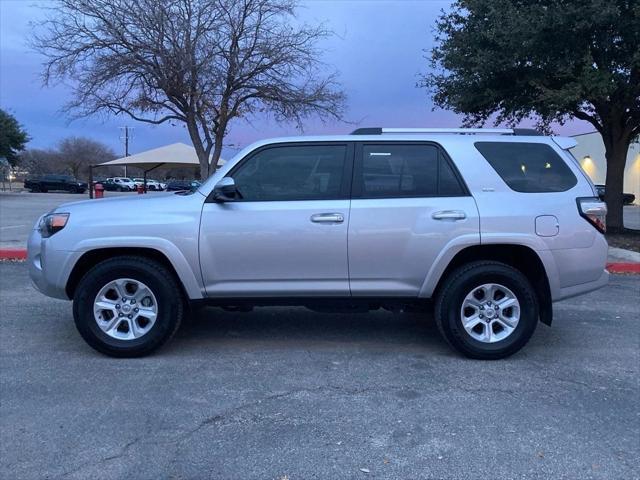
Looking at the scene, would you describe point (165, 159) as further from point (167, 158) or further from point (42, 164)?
point (42, 164)

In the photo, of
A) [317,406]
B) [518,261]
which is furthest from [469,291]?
[317,406]

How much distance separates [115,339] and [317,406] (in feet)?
6.40

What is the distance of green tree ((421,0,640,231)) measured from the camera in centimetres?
1071

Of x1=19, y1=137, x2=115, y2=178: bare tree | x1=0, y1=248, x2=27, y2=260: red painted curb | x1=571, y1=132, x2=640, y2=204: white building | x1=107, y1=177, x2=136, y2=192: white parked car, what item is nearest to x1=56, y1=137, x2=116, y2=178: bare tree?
x1=19, y1=137, x2=115, y2=178: bare tree

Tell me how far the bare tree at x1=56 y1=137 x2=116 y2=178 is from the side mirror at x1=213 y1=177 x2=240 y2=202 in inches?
3562

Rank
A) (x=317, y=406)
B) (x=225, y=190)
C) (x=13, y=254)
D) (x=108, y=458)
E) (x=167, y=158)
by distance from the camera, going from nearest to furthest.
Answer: (x=108, y=458), (x=317, y=406), (x=225, y=190), (x=13, y=254), (x=167, y=158)

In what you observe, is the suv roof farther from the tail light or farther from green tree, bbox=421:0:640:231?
green tree, bbox=421:0:640:231

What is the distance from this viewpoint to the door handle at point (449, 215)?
15.5 ft

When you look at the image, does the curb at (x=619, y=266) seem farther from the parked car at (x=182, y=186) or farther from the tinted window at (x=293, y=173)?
the tinted window at (x=293, y=173)

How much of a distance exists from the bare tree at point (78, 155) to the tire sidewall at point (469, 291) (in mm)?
91320

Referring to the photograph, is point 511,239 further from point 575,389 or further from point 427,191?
point 575,389

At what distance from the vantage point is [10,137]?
43.2m

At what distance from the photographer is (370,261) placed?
4750 mm

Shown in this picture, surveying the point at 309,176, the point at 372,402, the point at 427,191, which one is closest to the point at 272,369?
the point at 372,402
